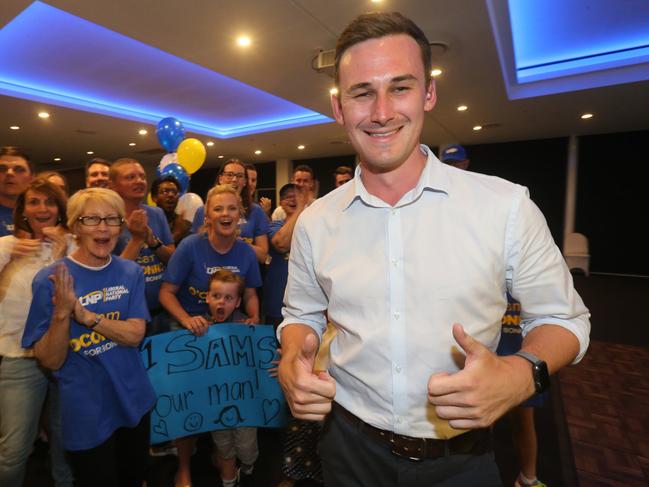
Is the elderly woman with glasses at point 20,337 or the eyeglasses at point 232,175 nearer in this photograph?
the elderly woman with glasses at point 20,337

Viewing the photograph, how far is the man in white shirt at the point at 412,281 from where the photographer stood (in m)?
0.93

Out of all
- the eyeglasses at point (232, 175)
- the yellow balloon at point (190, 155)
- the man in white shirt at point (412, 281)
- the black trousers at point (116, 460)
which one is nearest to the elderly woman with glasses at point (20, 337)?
the black trousers at point (116, 460)

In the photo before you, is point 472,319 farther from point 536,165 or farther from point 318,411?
point 536,165

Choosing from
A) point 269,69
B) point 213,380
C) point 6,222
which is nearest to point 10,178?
point 6,222

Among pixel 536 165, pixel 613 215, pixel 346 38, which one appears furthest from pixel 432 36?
pixel 613 215

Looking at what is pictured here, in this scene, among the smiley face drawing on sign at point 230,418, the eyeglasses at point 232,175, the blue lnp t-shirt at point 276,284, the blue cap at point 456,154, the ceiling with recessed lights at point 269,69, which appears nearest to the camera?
the smiley face drawing on sign at point 230,418

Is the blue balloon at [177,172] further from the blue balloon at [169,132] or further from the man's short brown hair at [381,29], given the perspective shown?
the man's short brown hair at [381,29]

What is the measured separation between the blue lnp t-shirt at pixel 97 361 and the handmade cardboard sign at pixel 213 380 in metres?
0.31

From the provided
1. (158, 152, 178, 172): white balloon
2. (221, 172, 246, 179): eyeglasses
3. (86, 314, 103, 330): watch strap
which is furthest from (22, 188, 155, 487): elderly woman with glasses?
(158, 152, 178, 172): white balloon

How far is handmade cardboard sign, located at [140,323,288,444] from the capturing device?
2.04 m

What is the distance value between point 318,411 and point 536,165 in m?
10.3

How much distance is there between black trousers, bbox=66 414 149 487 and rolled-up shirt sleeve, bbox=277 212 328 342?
101 cm

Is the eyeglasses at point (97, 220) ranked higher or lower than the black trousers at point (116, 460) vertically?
higher

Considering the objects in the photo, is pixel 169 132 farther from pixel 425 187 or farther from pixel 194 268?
pixel 425 187
